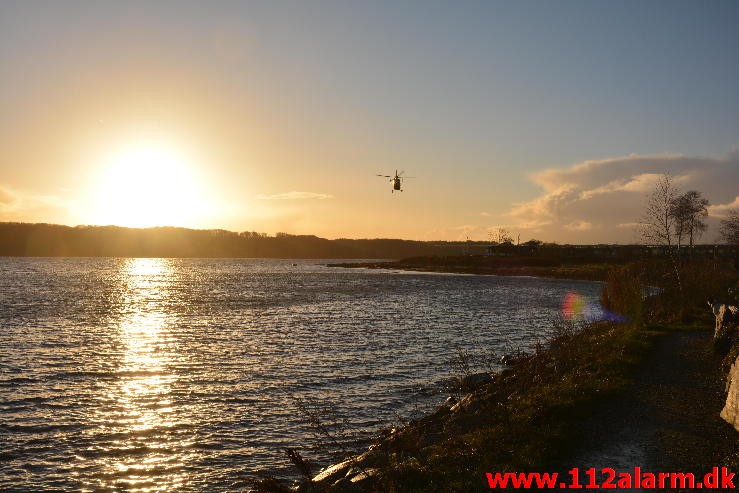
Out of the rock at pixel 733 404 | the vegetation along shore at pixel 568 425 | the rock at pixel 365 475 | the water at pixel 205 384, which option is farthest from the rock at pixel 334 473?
the rock at pixel 733 404

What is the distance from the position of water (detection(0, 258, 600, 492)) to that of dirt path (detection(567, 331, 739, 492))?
24.5ft

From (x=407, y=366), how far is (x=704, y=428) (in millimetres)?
17332

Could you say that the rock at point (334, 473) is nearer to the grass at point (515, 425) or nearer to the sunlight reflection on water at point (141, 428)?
the grass at point (515, 425)

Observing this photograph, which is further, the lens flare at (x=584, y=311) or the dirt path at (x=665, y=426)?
the lens flare at (x=584, y=311)

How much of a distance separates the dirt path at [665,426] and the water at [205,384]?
7459mm

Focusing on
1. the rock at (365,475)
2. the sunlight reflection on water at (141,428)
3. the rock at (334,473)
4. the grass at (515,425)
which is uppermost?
the grass at (515,425)

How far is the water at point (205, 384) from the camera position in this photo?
56.3 ft

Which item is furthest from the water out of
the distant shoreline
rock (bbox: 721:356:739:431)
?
the distant shoreline

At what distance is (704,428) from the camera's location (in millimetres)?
14102

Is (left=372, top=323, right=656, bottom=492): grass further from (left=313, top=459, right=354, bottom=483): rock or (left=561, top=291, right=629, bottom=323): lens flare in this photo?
(left=561, top=291, right=629, bottom=323): lens flare

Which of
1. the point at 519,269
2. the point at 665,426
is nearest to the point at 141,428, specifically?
the point at 665,426

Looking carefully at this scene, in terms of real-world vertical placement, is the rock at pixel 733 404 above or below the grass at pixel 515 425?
above

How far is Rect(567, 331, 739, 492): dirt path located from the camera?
12.1 m

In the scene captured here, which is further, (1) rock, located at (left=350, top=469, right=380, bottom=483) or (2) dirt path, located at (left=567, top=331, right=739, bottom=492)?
(1) rock, located at (left=350, top=469, right=380, bottom=483)
